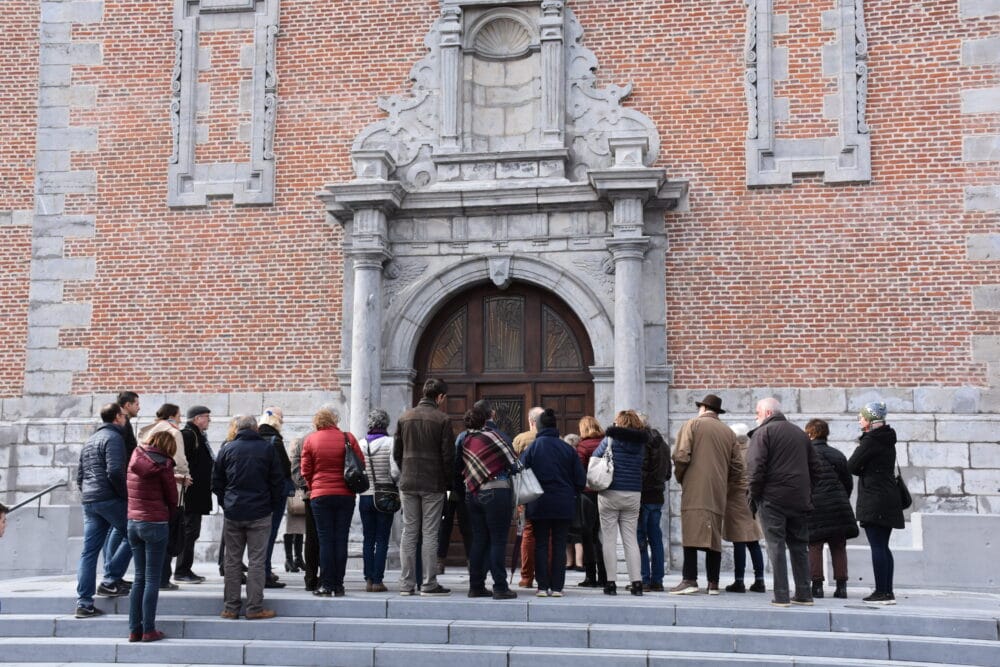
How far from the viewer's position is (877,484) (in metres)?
8.38

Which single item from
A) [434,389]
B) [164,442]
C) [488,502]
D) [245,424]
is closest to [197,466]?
[245,424]

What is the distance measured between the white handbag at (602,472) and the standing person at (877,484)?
72.2 inches

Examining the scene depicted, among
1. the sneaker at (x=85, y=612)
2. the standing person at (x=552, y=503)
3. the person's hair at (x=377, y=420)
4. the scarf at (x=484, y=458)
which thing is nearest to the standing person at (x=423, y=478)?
the scarf at (x=484, y=458)

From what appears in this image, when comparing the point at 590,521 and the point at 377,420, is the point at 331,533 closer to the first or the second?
the point at 377,420

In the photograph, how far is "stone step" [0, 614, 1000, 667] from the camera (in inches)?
290

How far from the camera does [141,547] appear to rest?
7742mm

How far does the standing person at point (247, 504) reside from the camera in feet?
26.4

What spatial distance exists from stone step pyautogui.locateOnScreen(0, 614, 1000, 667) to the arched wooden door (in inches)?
167

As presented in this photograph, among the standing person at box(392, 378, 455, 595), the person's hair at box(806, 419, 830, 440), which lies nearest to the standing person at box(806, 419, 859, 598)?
the person's hair at box(806, 419, 830, 440)

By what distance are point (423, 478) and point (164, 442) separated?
Answer: 1.98 meters

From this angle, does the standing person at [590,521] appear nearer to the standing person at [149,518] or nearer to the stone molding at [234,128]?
the standing person at [149,518]

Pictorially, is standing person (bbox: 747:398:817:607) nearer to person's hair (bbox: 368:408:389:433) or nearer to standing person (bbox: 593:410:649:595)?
standing person (bbox: 593:410:649:595)

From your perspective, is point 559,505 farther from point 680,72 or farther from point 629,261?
point 680,72

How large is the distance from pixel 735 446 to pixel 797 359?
291 cm
